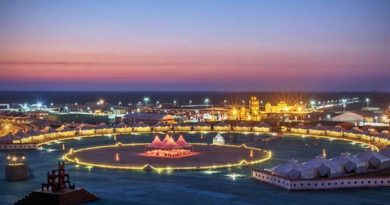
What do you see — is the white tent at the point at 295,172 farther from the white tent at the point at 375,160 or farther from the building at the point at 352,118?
the building at the point at 352,118

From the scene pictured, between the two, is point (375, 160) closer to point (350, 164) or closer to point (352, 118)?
point (350, 164)

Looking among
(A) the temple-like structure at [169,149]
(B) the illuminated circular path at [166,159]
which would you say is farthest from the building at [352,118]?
(A) the temple-like structure at [169,149]

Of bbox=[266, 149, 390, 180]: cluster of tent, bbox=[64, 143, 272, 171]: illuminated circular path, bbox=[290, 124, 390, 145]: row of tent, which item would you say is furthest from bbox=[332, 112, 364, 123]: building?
bbox=[266, 149, 390, 180]: cluster of tent

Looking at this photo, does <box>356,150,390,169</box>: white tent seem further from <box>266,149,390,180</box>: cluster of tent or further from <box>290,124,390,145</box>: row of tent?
<box>290,124,390,145</box>: row of tent

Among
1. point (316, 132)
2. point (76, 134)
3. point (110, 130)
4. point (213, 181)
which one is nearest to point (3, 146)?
point (76, 134)

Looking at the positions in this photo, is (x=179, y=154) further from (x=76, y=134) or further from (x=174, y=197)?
(x=76, y=134)

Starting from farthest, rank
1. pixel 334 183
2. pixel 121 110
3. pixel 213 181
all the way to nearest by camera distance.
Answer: pixel 121 110 → pixel 213 181 → pixel 334 183

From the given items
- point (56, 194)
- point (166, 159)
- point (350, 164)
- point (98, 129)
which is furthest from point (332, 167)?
point (98, 129)
